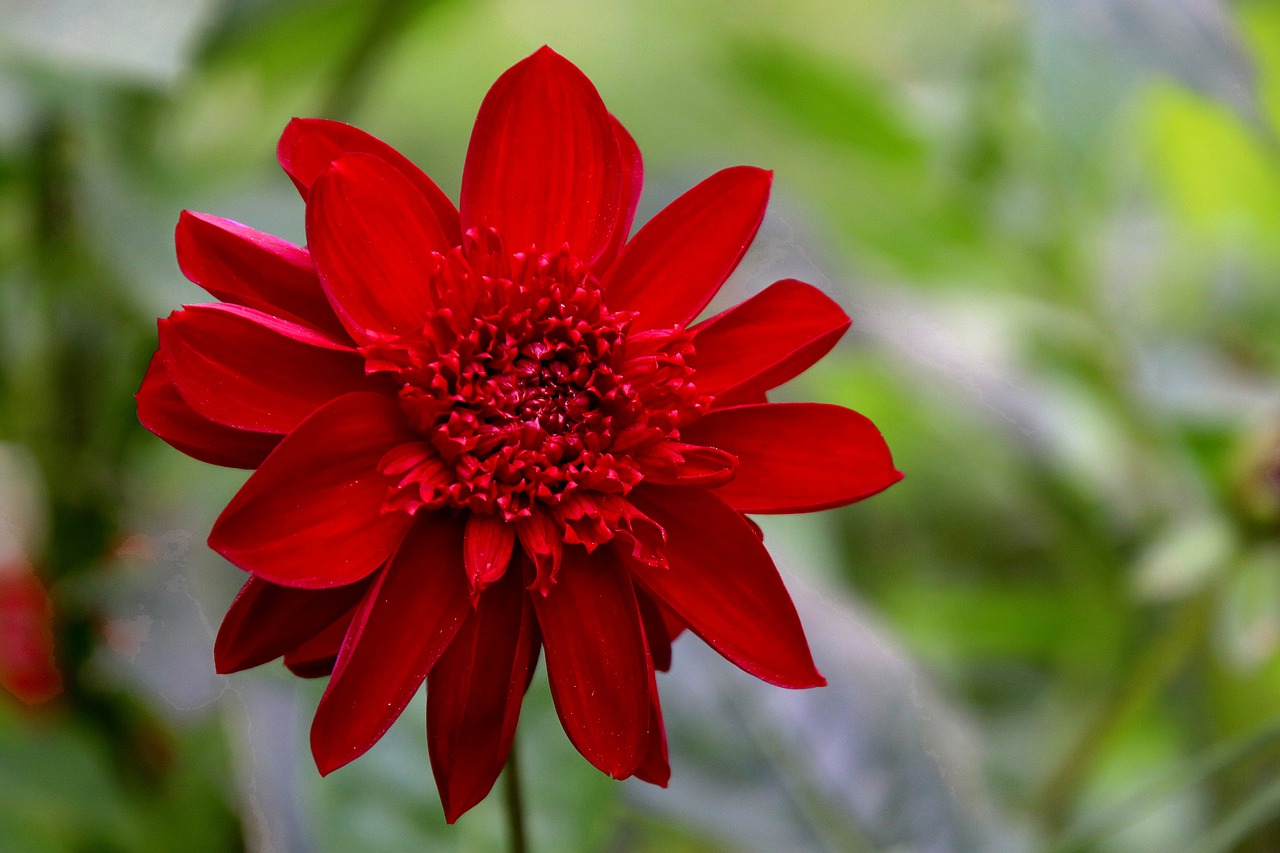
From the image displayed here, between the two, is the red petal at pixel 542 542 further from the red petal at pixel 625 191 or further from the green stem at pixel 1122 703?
the green stem at pixel 1122 703

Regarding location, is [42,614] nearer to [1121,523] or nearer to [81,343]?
[81,343]

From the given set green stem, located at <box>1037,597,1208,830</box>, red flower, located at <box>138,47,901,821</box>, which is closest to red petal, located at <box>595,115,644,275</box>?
red flower, located at <box>138,47,901,821</box>

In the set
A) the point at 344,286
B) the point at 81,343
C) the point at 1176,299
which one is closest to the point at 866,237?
the point at 1176,299

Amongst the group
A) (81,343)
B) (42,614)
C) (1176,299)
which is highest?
(1176,299)

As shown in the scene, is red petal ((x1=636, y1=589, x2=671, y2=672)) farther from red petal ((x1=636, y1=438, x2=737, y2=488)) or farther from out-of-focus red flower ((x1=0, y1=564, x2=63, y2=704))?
out-of-focus red flower ((x1=0, y1=564, x2=63, y2=704))

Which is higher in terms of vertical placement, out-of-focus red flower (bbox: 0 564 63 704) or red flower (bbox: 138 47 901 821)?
red flower (bbox: 138 47 901 821)

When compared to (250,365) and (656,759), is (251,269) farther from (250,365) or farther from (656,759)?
(656,759)
